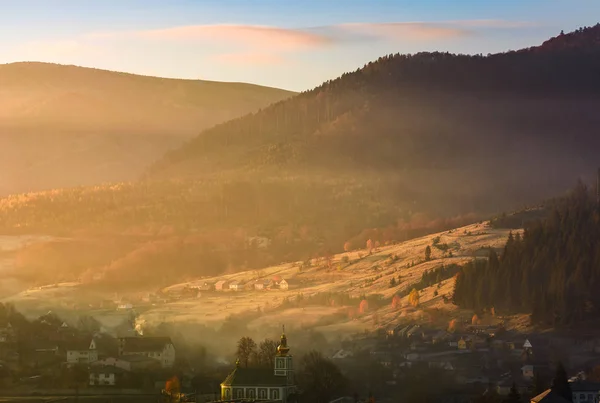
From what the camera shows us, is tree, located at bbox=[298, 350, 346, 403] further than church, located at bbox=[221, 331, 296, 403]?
Yes

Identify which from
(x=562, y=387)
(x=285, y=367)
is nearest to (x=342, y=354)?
(x=285, y=367)

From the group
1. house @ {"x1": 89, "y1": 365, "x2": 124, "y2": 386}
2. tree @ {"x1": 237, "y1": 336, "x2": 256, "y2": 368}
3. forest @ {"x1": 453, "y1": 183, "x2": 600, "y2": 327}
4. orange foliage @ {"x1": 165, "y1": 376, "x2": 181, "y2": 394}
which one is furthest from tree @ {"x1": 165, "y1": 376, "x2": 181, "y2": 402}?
forest @ {"x1": 453, "y1": 183, "x2": 600, "y2": 327}

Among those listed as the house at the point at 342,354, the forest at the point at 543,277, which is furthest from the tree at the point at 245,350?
the forest at the point at 543,277

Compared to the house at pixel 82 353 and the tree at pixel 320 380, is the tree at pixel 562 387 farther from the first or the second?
the house at pixel 82 353

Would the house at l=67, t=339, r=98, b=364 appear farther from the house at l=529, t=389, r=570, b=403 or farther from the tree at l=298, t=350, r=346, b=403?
the house at l=529, t=389, r=570, b=403

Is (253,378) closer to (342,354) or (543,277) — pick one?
(342,354)

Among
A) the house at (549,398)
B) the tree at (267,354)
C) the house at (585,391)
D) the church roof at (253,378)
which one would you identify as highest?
the tree at (267,354)
